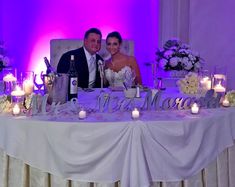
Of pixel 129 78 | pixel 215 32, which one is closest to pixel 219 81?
pixel 129 78

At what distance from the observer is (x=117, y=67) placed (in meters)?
2.65

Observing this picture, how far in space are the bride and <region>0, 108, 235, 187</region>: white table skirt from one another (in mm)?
871

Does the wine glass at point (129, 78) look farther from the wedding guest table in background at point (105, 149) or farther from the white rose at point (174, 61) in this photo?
the wedding guest table in background at point (105, 149)

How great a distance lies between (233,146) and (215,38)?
2.07 m

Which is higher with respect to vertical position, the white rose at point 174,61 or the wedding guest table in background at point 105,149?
the white rose at point 174,61

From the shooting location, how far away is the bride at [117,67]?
2.41 metres

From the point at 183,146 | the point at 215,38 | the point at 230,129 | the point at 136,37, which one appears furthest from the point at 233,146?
the point at 136,37

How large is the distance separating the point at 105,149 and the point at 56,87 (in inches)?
17.9

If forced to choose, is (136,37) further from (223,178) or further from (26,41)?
(223,178)

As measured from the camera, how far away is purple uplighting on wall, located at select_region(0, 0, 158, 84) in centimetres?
381

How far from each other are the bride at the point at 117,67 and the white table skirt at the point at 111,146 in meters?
0.87

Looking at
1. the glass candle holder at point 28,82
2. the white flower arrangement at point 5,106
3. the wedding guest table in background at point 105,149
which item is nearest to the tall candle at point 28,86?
the glass candle holder at point 28,82

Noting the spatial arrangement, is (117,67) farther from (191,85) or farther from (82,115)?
(82,115)

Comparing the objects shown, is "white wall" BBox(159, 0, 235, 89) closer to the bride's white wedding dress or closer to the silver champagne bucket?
the bride's white wedding dress
